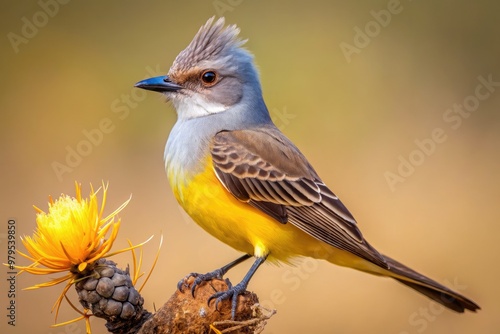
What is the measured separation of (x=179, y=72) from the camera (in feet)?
15.0

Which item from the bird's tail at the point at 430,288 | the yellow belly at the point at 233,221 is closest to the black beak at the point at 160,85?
the yellow belly at the point at 233,221

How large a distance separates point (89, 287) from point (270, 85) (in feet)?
19.8

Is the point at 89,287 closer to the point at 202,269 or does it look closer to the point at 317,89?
the point at 202,269

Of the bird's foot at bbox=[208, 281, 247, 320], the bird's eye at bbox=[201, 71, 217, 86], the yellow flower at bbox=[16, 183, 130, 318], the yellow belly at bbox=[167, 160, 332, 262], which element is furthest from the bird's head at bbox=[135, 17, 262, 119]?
the yellow flower at bbox=[16, 183, 130, 318]

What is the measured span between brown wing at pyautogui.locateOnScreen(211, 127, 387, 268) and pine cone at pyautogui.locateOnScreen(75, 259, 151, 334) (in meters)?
1.74

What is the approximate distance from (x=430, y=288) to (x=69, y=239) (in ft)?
8.37

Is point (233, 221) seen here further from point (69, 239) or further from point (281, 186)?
point (69, 239)

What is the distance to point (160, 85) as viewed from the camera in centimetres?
448

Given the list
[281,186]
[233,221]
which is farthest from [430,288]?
[233,221]

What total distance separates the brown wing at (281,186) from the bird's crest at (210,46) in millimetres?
494

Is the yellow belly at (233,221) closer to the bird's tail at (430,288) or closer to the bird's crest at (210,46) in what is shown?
the bird's tail at (430,288)

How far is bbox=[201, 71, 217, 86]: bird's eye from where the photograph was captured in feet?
15.3

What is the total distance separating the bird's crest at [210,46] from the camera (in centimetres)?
450

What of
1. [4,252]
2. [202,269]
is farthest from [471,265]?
[4,252]
